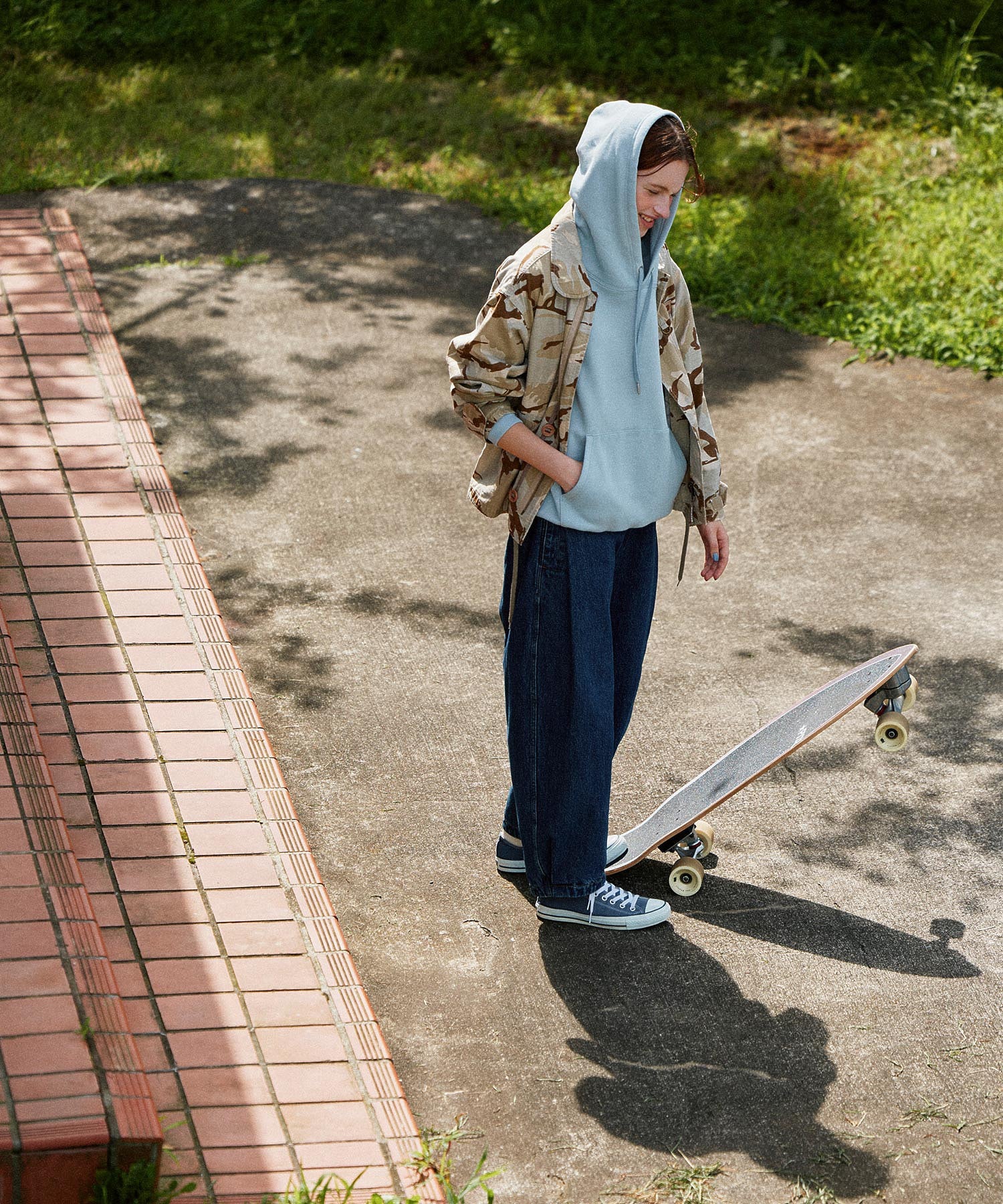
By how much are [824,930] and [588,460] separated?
1358 mm

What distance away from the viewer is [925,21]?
10.1 meters

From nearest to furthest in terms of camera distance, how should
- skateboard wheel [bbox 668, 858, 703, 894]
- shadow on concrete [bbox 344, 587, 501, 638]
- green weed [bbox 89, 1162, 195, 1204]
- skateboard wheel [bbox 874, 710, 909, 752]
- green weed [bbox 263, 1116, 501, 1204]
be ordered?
green weed [bbox 89, 1162, 195, 1204] < green weed [bbox 263, 1116, 501, 1204] < skateboard wheel [bbox 874, 710, 909, 752] < skateboard wheel [bbox 668, 858, 703, 894] < shadow on concrete [bbox 344, 587, 501, 638]

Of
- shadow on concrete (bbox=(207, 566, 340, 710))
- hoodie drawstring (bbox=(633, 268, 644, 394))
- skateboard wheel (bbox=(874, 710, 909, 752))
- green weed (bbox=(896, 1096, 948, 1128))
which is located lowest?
green weed (bbox=(896, 1096, 948, 1128))

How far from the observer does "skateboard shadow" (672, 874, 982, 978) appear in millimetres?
3252

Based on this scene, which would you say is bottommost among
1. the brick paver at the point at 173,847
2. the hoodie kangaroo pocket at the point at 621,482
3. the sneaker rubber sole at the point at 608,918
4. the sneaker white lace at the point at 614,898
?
the sneaker rubber sole at the point at 608,918

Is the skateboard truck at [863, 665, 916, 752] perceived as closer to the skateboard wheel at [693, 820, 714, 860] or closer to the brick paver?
Result: the skateboard wheel at [693, 820, 714, 860]

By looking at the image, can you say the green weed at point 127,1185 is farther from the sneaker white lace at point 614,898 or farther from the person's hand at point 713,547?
the person's hand at point 713,547

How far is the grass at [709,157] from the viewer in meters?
7.11

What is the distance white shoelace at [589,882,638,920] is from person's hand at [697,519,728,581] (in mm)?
802

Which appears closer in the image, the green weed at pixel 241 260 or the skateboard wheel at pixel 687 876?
the skateboard wheel at pixel 687 876

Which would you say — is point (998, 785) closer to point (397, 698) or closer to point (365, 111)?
point (397, 698)

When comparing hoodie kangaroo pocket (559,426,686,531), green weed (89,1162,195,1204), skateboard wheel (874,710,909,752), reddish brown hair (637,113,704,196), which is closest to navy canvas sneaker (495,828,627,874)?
skateboard wheel (874,710,909,752)

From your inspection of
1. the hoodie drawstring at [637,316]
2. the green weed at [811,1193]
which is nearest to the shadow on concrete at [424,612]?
the hoodie drawstring at [637,316]

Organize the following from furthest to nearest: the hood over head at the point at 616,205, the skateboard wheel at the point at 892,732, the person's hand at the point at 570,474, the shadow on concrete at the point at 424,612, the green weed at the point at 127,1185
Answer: the shadow on concrete at the point at 424,612, the skateboard wheel at the point at 892,732, the person's hand at the point at 570,474, the hood over head at the point at 616,205, the green weed at the point at 127,1185
